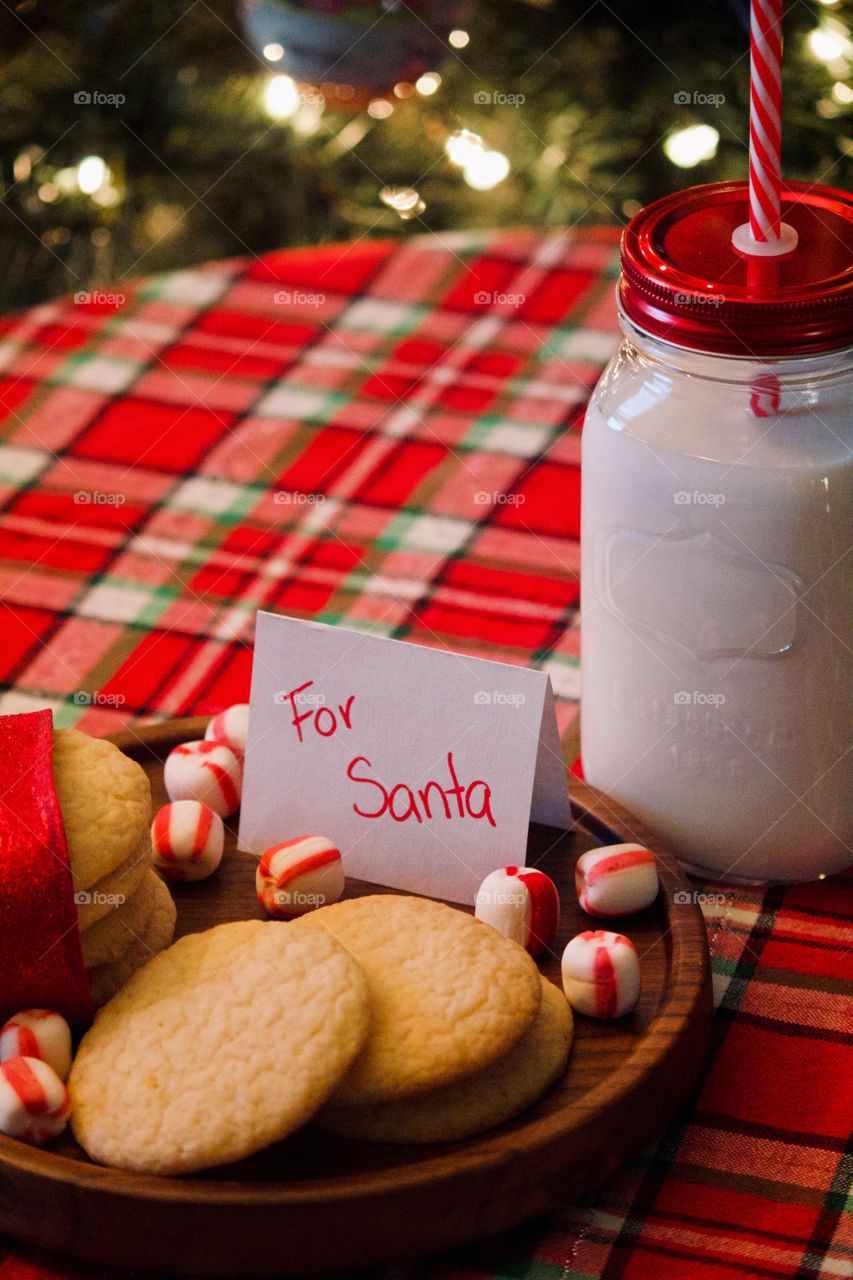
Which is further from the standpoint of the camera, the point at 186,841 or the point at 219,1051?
the point at 186,841

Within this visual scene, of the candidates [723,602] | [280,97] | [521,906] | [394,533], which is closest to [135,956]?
[521,906]

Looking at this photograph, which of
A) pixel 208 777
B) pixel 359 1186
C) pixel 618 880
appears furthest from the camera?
pixel 208 777

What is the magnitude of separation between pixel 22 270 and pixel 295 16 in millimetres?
542

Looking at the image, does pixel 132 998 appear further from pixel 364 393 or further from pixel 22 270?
pixel 22 270

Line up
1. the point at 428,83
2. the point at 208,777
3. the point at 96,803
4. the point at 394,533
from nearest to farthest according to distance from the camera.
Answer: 1. the point at 96,803
2. the point at 208,777
3. the point at 394,533
4. the point at 428,83

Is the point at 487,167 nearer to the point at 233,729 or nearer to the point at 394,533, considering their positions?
the point at 394,533

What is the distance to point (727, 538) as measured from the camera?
3.22 ft

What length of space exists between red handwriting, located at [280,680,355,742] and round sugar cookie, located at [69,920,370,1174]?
197 millimetres

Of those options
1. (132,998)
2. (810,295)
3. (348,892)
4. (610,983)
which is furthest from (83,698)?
(810,295)

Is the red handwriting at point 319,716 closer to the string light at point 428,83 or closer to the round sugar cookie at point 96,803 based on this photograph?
the round sugar cookie at point 96,803

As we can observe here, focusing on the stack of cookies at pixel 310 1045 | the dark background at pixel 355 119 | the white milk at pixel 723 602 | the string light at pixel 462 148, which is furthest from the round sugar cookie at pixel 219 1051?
the string light at pixel 462 148

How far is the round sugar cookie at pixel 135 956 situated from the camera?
911mm

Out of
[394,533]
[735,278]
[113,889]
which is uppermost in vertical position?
[735,278]

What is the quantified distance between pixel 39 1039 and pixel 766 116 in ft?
2.24
